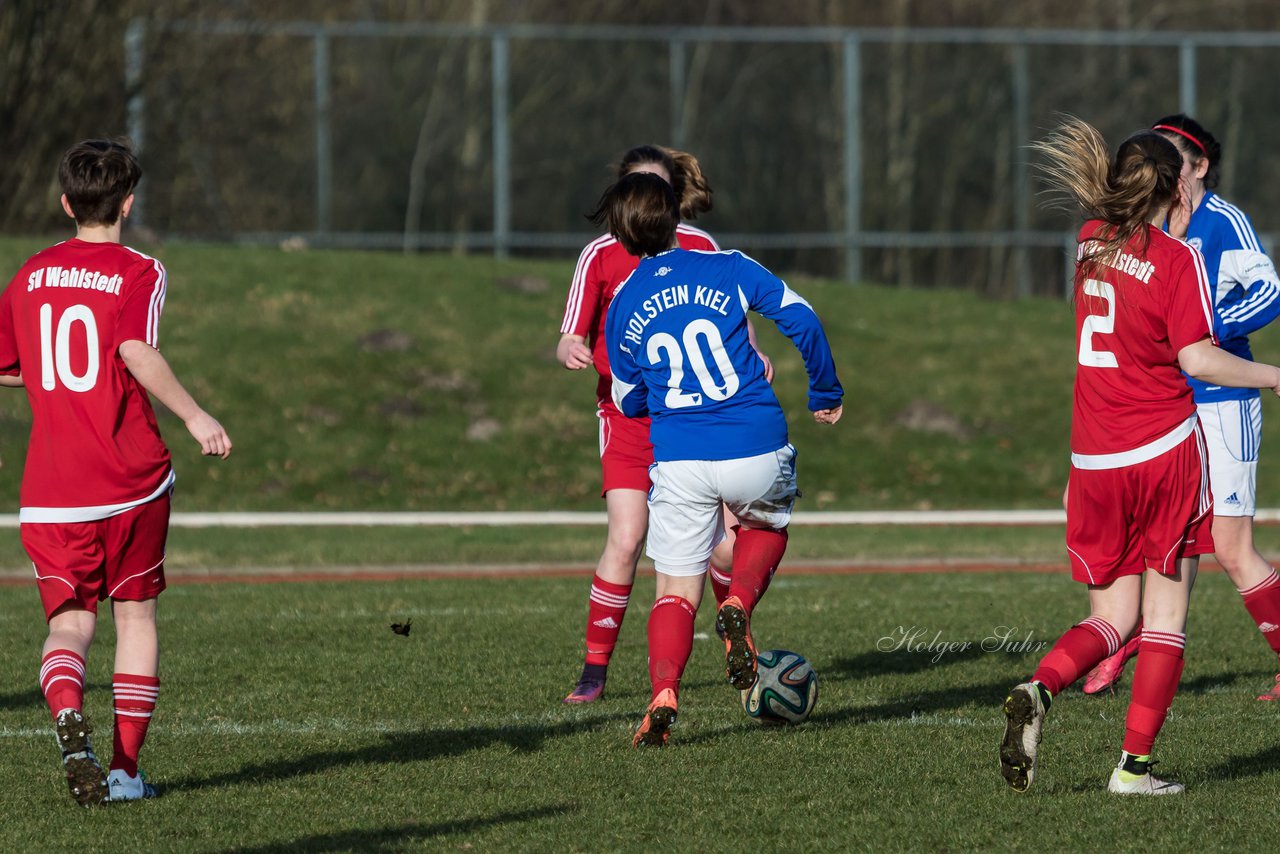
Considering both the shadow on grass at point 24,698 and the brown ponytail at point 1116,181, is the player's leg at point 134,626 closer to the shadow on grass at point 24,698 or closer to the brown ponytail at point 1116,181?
the shadow on grass at point 24,698

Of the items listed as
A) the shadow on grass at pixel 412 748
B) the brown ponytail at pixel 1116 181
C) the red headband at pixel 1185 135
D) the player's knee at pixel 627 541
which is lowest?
the shadow on grass at pixel 412 748

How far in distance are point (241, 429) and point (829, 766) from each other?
43.1ft

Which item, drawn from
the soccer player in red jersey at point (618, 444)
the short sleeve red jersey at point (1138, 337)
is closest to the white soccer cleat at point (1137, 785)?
the short sleeve red jersey at point (1138, 337)

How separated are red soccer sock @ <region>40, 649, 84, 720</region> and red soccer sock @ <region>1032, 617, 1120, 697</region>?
275 cm

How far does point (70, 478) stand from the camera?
5195 millimetres

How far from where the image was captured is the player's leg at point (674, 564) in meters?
5.97

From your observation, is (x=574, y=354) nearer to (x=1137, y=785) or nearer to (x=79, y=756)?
(x=79, y=756)

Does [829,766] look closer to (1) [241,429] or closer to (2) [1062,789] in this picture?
(2) [1062,789]

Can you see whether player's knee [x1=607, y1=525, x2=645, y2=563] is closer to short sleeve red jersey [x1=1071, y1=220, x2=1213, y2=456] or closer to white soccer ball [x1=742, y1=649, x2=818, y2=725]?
white soccer ball [x1=742, y1=649, x2=818, y2=725]

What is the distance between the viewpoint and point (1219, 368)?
5121mm

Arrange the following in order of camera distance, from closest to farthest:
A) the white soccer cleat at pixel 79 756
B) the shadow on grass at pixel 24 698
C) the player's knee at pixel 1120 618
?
the white soccer cleat at pixel 79 756 → the player's knee at pixel 1120 618 → the shadow on grass at pixel 24 698

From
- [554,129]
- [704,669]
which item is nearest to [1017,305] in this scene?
[554,129]

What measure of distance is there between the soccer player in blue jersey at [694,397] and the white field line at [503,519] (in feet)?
28.6

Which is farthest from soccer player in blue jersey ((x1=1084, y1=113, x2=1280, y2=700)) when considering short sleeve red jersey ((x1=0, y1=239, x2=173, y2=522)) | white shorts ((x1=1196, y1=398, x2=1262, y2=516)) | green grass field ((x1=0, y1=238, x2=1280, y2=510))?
green grass field ((x1=0, y1=238, x2=1280, y2=510))
